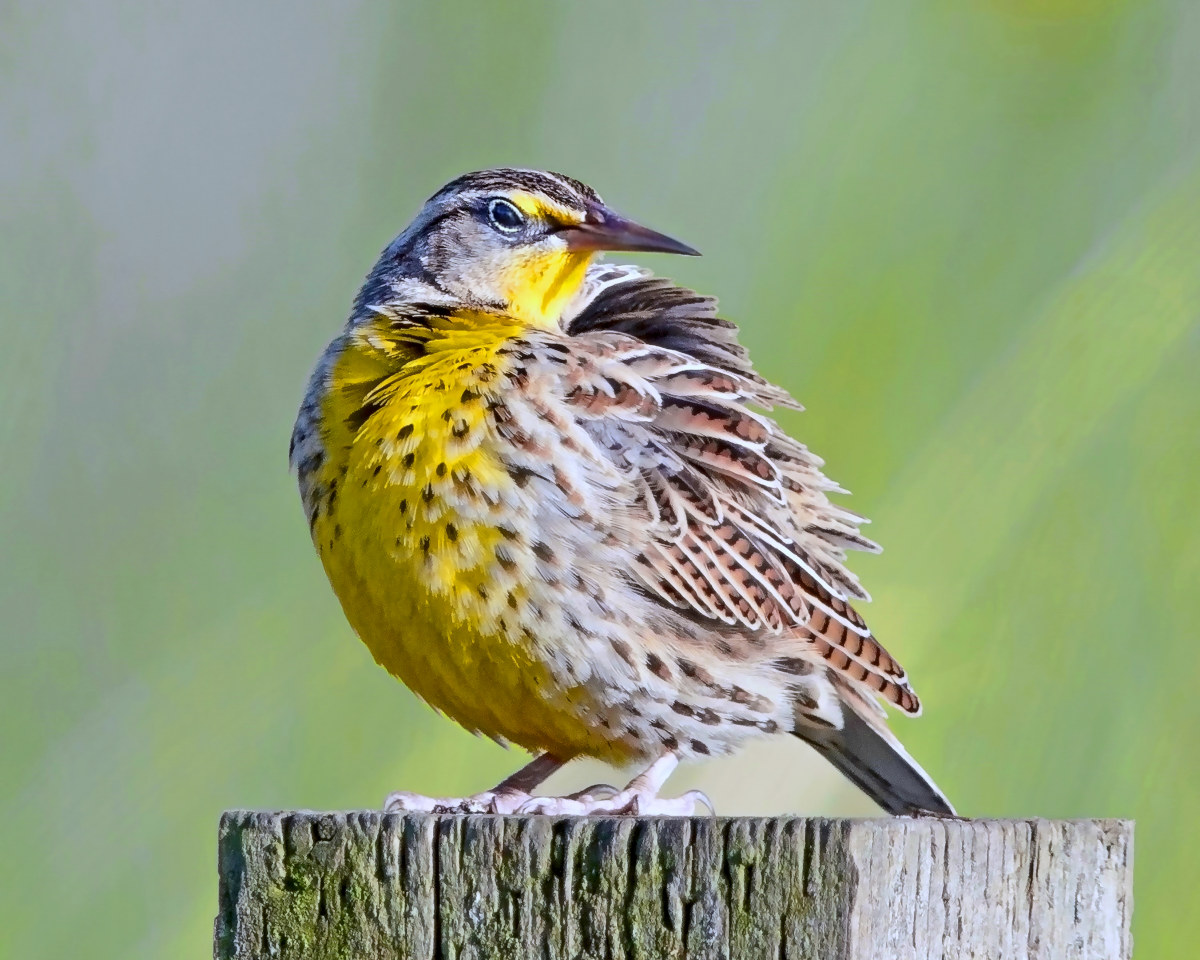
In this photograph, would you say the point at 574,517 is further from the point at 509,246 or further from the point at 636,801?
the point at 509,246

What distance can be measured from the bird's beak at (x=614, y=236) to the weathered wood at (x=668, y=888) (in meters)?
1.44

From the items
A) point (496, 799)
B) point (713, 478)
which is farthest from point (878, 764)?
point (496, 799)

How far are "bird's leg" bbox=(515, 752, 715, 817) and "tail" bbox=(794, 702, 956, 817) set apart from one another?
1.48 ft

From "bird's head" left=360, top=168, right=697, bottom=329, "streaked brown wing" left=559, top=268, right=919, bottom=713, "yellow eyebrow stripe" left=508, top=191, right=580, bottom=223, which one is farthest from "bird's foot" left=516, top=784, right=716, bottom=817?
"yellow eyebrow stripe" left=508, top=191, right=580, bottom=223

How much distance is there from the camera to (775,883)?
1.51 m

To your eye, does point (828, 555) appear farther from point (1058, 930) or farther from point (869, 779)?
point (1058, 930)

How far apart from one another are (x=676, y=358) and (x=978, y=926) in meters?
1.46

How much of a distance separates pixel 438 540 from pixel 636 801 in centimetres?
51

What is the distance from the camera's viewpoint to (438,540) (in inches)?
98.7

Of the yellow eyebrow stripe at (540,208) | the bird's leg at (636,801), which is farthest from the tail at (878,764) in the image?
the yellow eyebrow stripe at (540,208)

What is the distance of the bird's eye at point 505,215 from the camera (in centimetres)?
305

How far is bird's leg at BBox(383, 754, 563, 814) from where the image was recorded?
2471mm

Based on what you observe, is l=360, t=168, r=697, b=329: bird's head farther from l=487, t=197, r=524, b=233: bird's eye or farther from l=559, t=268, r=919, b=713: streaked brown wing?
l=559, t=268, r=919, b=713: streaked brown wing

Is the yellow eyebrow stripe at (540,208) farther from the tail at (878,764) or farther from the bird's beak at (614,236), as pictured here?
the tail at (878,764)
